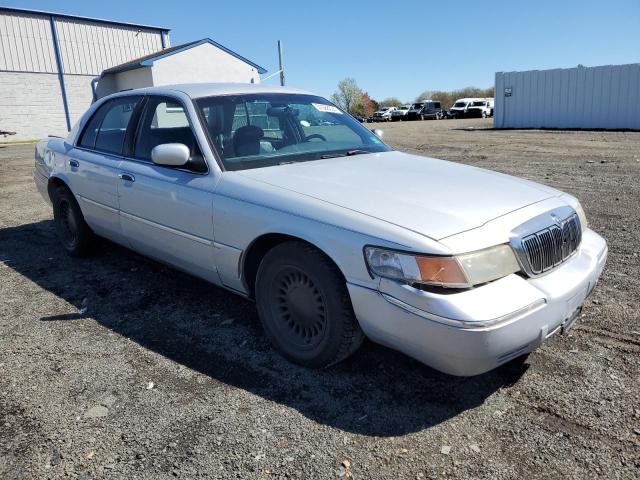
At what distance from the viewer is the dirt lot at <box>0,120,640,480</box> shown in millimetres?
2322

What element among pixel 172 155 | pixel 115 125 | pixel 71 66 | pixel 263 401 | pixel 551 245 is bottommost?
pixel 263 401

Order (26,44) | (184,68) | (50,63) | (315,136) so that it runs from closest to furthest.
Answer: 1. (315,136)
2. (184,68)
3. (26,44)
4. (50,63)

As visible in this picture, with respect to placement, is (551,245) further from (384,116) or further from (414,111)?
(384,116)

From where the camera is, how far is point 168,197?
12.0 ft

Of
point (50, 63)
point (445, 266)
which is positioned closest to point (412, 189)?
point (445, 266)

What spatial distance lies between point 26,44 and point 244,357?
32366 millimetres

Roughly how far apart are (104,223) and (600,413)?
3.96 meters

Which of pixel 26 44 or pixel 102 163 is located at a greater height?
pixel 26 44

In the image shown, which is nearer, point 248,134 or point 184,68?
point 248,134

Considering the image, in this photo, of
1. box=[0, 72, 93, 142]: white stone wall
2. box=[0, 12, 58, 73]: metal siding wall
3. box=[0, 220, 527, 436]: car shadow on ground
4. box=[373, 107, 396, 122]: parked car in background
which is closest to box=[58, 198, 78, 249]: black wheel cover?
box=[0, 220, 527, 436]: car shadow on ground

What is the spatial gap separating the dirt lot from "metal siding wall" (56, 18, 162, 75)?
103 feet

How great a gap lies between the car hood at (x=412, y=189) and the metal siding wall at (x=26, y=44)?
1234 inches

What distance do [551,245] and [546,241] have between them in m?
0.05

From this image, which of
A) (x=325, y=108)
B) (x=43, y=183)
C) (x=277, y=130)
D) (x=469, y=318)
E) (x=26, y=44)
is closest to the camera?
(x=469, y=318)
